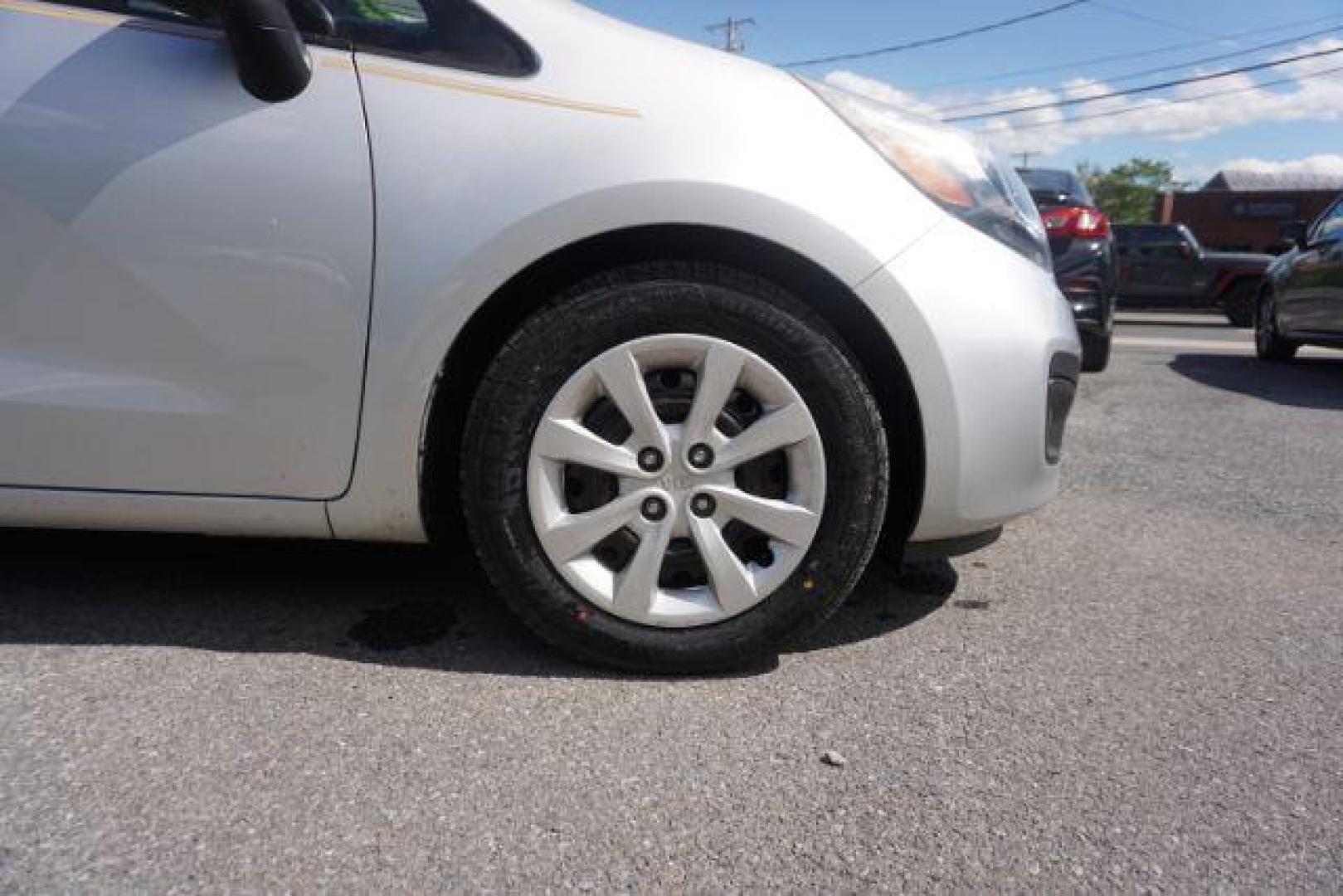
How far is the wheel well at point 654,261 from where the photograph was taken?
1944mm

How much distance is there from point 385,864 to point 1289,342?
838 cm

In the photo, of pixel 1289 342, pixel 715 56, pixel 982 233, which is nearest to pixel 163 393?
pixel 715 56

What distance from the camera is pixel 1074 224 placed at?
560 cm

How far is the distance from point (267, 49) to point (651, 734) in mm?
1429

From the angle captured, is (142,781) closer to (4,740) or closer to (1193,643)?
(4,740)

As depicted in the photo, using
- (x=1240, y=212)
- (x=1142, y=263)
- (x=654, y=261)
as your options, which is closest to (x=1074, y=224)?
(x=654, y=261)

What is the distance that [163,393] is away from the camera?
6.29ft

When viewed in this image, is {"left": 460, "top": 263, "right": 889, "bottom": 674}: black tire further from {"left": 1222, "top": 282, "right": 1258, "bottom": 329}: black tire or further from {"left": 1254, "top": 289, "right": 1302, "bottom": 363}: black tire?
{"left": 1222, "top": 282, "right": 1258, "bottom": 329}: black tire

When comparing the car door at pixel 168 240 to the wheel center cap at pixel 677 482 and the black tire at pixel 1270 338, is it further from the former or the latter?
the black tire at pixel 1270 338

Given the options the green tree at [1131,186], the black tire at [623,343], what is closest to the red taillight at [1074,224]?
the black tire at [623,343]

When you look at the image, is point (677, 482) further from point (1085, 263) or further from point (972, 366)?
point (1085, 263)

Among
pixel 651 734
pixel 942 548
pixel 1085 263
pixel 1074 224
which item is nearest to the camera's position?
pixel 651 734

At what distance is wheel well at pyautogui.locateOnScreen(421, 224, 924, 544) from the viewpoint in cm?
194

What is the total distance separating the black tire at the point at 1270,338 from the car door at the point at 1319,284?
32cm
